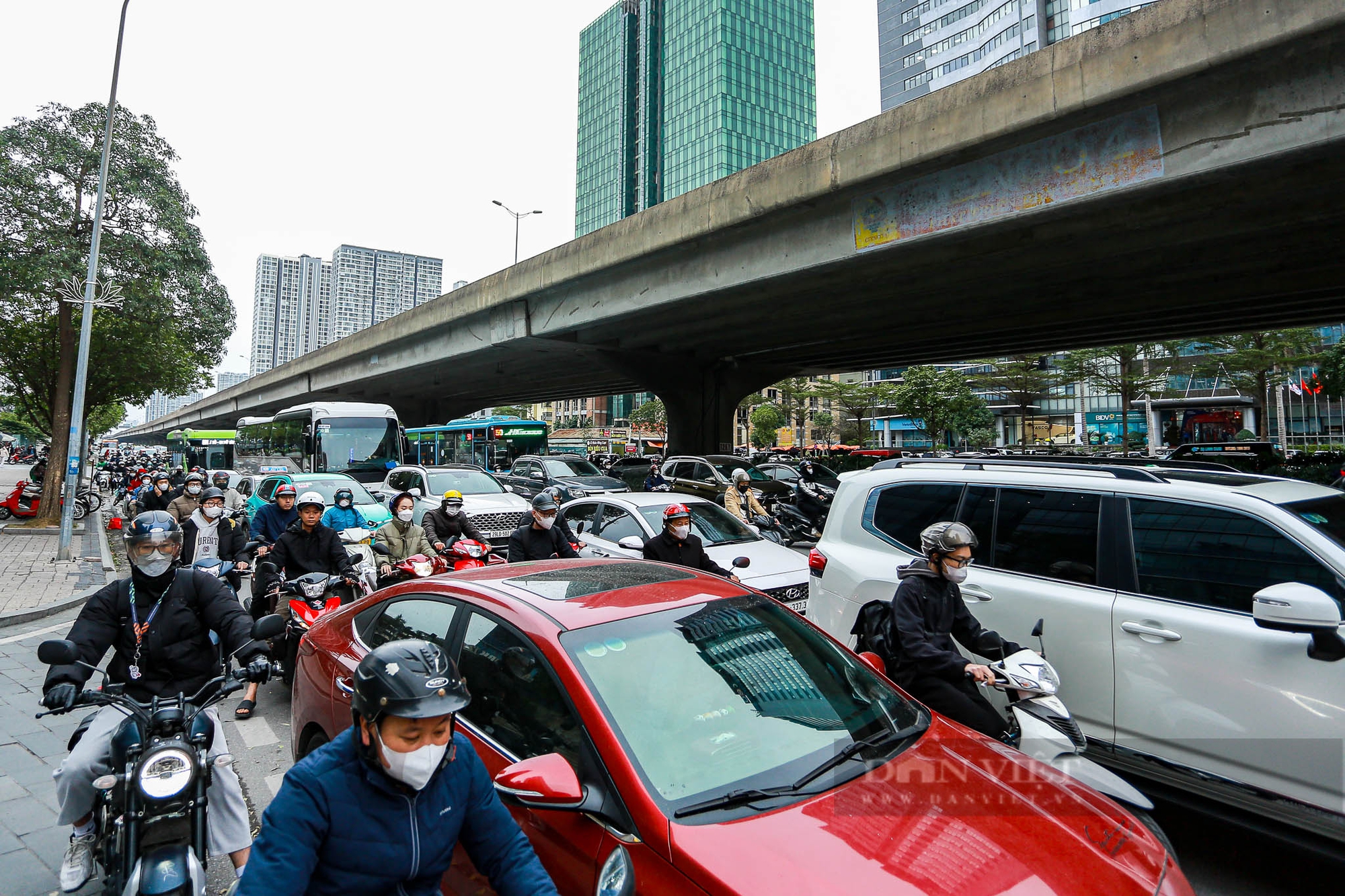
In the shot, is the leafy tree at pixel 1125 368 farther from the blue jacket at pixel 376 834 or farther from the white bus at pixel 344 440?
the blue jacket at pixel 376 834

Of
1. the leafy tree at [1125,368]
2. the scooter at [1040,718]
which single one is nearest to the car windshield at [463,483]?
the scooter at [1040,718]

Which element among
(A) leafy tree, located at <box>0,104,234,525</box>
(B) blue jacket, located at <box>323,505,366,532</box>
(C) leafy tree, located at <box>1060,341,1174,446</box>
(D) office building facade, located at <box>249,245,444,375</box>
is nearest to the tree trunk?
(A) leafy tree, located at <box>0,104,234,525</box>

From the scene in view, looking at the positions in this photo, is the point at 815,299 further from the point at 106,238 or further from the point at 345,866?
the point at 345,866

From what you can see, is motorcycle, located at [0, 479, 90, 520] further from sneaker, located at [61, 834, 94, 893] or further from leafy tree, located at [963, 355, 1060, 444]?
leafy tree, located at [963, 355, 1060, 444]

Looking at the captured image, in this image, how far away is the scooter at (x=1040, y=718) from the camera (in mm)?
2912

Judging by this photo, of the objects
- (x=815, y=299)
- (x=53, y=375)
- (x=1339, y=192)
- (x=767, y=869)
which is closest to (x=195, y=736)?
(x=767, y=869)

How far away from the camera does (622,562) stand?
3.61 metres

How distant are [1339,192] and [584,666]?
13568 millimetres

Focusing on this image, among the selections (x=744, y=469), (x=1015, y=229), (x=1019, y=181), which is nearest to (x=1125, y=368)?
(x=744, y=469)

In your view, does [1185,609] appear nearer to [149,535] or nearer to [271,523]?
[149,535]

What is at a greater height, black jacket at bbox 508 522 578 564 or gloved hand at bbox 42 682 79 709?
black jacket at bbox 508 522 578 564

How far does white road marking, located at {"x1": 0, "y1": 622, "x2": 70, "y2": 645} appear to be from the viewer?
767 centimetres

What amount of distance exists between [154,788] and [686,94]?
11348cm

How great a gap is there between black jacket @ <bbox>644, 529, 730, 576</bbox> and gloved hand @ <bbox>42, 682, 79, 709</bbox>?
3.79 m
